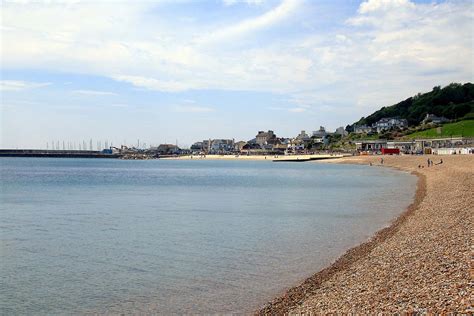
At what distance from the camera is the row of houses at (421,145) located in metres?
104

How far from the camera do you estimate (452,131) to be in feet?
438

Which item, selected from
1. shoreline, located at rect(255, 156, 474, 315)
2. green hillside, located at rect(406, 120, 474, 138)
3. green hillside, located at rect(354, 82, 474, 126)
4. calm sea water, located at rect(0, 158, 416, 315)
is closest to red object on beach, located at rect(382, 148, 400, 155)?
green hillside, located at rect(406, 120, 474, 138)

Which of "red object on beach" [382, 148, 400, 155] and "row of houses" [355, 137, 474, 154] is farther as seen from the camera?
"red object on beach" [382, 148, 400, 155]

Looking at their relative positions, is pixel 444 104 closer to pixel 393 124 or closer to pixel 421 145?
pixel 393 124

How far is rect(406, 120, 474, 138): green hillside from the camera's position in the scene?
129625 mm

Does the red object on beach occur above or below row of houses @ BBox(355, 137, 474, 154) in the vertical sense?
below

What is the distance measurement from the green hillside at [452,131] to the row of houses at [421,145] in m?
7.94

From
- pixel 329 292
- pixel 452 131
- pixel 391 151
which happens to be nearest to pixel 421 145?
pixel 391 151

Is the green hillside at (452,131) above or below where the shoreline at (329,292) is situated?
above

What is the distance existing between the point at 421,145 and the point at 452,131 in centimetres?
1495

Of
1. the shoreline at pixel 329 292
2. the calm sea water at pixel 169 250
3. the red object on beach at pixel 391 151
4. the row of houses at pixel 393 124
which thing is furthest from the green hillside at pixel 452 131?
the shoreline at pixel 329 292

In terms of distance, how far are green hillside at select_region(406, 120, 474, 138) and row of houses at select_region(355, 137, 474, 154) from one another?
26.0 feet

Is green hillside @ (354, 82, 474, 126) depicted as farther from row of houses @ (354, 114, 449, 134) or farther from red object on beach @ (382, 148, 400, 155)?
red object on beach @ (382, 148, 400, 155)

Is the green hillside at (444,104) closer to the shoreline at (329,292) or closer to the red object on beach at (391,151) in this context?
the red object on beach at (391,151)
